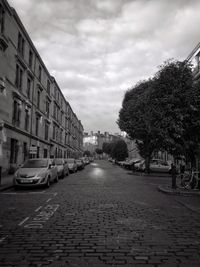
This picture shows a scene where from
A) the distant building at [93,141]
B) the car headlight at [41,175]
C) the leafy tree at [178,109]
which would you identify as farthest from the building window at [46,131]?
the distant building at [93,141]

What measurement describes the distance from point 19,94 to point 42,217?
1968cm

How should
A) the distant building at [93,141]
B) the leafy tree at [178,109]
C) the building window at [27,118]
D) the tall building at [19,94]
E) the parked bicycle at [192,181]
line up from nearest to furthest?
the parked bicycle at [192,181] → the leafy tree at [178,109] → the tall building at [19,94] → the building window at [27,118] → the distant building at [93,141]

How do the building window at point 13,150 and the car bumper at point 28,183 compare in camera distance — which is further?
the building window at point 13,150

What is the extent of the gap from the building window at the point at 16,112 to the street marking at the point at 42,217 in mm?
17226

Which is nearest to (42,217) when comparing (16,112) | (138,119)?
(16,112)

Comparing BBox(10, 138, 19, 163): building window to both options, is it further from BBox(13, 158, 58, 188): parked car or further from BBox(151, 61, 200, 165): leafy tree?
BBox(151, 61, 200, 165): leafy tree

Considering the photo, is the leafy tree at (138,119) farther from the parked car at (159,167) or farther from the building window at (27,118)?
the building window at (27,118)

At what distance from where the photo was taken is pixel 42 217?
7.83 metres

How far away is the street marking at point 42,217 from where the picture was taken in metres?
6.94

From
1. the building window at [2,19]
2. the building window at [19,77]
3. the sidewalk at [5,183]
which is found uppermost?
the building window at [2,19]

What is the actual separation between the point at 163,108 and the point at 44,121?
24.2 meters

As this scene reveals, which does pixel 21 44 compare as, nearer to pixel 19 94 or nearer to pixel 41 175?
pixel 19 94

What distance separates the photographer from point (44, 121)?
37.5 m

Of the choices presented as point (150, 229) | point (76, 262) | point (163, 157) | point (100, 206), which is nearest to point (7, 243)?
point (76, 262)
